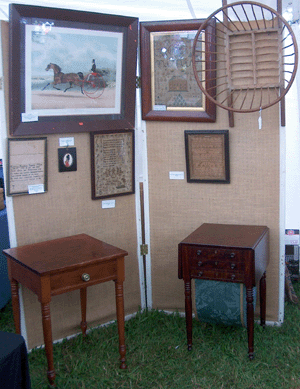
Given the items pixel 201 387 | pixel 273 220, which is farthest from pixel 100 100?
pixel 201 387

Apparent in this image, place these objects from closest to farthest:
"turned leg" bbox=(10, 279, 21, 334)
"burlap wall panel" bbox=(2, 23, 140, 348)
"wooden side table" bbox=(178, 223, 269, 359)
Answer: "wooden side table" bbox=(178, 223, 269, 359), "turned leg" bbox=(10, 279, 21, 334), "burlap wall panel" bbox=(2, 23, 140, 348)

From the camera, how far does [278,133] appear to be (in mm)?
3104

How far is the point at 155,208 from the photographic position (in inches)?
136

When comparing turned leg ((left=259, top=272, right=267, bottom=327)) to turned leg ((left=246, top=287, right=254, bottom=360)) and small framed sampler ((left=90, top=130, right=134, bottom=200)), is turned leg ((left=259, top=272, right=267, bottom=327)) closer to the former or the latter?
turned leg ((left=246, top=287, right=254, bottom=360))

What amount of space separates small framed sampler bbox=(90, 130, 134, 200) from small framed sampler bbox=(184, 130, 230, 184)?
0.41m

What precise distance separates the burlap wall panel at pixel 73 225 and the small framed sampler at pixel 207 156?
512mm

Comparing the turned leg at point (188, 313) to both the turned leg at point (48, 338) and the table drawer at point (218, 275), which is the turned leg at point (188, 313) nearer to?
the table drawer at point (218, 275)

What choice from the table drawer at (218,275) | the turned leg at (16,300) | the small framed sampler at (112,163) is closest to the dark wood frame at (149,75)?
the small framed sampler at (112,163)

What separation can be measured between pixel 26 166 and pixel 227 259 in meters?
1.36

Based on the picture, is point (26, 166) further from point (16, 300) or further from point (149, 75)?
point (149, 75)

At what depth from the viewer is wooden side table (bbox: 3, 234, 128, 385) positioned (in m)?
2.50

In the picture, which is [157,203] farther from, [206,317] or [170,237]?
[206,317]

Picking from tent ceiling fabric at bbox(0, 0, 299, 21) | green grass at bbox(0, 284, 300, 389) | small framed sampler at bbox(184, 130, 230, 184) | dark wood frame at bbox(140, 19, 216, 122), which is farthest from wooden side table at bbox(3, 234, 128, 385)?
tent ceiling fabric at bbox(0, 0, 299, 21)

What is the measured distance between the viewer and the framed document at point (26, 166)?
2.90m
